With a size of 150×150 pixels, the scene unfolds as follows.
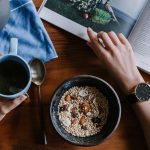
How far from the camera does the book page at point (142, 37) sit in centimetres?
90

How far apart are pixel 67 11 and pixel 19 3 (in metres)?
0.11

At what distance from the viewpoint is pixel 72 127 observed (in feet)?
2.76

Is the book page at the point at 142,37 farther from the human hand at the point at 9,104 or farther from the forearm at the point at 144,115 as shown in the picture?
the human hand at the point at 9,104

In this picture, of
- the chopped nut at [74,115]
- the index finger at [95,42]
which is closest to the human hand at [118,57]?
the index finger at [95,42]

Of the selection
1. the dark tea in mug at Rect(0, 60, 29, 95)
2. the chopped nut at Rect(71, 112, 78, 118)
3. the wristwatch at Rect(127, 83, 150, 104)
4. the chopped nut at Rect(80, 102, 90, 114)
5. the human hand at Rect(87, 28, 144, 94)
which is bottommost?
the chopped nut at Rect(71, 112, 78, 118)

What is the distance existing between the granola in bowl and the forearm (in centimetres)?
7

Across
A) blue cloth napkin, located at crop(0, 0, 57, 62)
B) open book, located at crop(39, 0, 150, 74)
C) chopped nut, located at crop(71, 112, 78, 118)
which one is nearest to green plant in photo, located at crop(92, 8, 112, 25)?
open book, located at crop(39, 0, 150, 74)

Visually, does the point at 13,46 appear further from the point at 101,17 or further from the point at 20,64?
the point at 101,17

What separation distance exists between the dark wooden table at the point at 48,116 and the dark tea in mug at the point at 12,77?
0.25 feet

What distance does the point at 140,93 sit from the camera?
0.87 meters

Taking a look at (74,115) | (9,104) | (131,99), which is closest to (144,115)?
(131,99)

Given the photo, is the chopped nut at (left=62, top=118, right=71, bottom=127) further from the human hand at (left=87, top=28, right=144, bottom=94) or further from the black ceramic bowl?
the human hand at (left=87, top=28, right=144, bottom=94)

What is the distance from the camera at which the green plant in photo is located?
909mm

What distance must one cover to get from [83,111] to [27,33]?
0.22m
